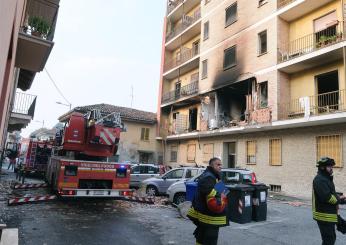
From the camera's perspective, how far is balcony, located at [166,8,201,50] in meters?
30.0

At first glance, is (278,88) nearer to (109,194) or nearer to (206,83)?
(206,83)

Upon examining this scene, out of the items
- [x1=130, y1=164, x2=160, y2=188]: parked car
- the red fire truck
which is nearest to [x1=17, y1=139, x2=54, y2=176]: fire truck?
the red fire truck

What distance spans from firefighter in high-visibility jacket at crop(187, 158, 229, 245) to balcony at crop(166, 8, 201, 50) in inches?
1022

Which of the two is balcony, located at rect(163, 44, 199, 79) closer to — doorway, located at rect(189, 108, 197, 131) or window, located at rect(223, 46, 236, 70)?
doorway, located at rect(189, 108, 197, 131)

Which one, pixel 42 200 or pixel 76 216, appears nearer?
pixel 76 216

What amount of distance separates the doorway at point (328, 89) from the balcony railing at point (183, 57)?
45.1ft

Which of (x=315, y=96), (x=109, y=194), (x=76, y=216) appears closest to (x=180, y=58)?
(x=315, y=96)

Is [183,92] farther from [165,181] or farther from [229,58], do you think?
[165,181]

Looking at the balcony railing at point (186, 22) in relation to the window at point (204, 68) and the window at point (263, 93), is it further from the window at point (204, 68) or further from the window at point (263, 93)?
the window at point (263, 93)

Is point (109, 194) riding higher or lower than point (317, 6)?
lower

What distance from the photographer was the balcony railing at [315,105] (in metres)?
16.2

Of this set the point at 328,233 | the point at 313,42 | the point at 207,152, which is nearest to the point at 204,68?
the point at 207,152

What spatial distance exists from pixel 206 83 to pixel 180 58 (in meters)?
6.37

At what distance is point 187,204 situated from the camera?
1009cm
